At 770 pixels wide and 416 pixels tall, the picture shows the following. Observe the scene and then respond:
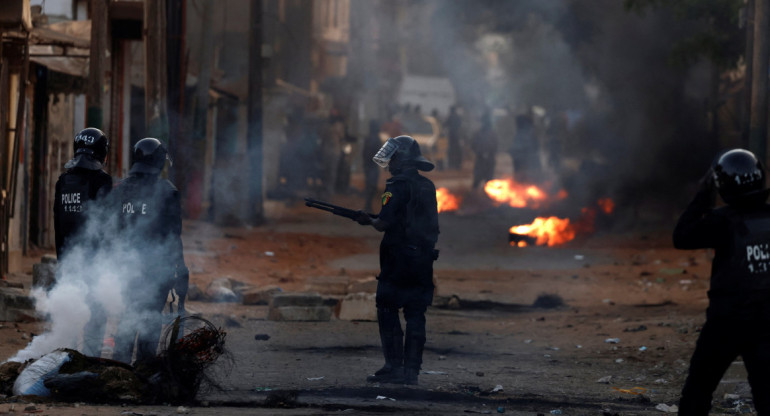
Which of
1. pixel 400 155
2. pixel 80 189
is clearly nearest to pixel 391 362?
pixel 400 155

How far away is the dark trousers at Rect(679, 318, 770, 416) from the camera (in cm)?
455

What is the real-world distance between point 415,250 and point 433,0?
24188 millimetres

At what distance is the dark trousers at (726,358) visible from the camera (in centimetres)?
455

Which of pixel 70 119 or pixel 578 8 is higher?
pixel 578 8

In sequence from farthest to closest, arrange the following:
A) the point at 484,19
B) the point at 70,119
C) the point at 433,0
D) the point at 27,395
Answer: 1. the point at 433,0
2. the point at 484,19
3. the point at 70,119
4. the point at 27,395

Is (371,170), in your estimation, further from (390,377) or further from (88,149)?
(88,149)

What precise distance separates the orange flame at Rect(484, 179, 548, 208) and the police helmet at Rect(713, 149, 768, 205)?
Answer: 19.2 meters

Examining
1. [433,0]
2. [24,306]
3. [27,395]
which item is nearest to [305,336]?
[24,306]

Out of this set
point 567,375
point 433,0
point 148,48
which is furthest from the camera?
point 433,0

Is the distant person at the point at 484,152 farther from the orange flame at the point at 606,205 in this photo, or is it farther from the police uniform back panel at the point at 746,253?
the police uniform back panel at the point at 746,253

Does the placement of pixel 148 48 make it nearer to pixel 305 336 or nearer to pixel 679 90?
pixel 305 336

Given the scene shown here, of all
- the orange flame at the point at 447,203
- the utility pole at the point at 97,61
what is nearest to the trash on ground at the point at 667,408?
the utility pole at the point at 97,61

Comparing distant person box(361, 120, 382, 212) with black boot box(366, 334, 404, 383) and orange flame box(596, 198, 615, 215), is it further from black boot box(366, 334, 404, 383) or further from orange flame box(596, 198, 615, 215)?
black boot box(366, 334, 404, 383)

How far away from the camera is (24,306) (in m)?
9.55
